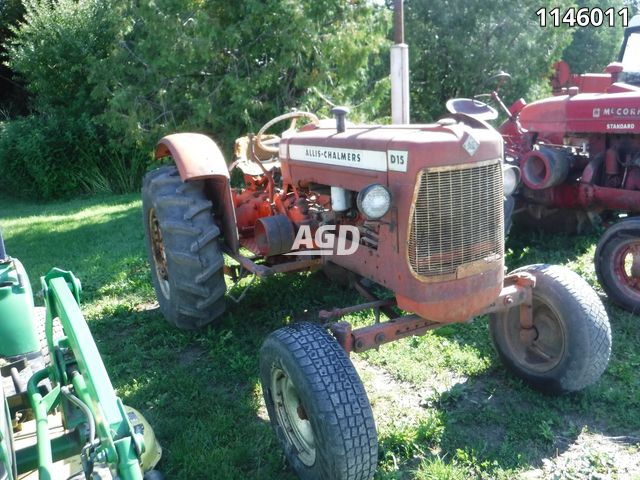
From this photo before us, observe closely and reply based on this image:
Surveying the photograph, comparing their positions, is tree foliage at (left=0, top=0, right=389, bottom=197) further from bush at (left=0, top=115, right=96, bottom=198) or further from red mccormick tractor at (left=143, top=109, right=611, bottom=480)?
red mccormick tractor at (left=143, top=109, right=611, bottom=480)

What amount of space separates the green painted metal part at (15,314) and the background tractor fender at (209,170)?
128 cm

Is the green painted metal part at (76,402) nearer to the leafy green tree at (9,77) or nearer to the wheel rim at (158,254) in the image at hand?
the wheel rim at (158,254)

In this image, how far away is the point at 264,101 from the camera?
9.15 m

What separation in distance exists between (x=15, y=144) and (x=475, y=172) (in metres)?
12.2

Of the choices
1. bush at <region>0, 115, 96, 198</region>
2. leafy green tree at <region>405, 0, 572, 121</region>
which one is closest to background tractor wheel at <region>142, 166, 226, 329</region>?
bush at <region>0, 115, 96, 198</region>

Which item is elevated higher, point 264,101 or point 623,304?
point 264,101

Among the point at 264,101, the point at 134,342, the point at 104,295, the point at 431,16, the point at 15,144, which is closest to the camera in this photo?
the point at 134,342

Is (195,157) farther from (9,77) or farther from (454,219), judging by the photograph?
(9,77)

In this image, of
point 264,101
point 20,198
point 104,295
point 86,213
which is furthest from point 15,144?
point 104,295

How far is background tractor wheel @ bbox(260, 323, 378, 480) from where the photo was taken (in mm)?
2318

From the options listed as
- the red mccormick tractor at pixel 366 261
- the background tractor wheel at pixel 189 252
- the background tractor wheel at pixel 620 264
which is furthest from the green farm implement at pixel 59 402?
the background tractor wheel at pixel 620 264

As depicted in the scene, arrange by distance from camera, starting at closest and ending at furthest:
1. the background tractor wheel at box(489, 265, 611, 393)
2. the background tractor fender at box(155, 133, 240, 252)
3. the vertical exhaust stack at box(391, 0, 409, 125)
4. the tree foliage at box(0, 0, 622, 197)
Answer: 1. the background tractor wheel at box(489, 265, 611, 393)
2. the background tractor fender at box(155, 133, 240, 252)
3. the vertical exhaust stack at box(391, 0, 409, 125)
4. the tree foliage at box(0, 0, 622, 197)

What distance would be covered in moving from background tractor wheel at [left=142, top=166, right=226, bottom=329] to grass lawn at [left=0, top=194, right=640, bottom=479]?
0.30 m

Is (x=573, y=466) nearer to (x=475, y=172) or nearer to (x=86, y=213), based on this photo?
(x=475, y=172)
